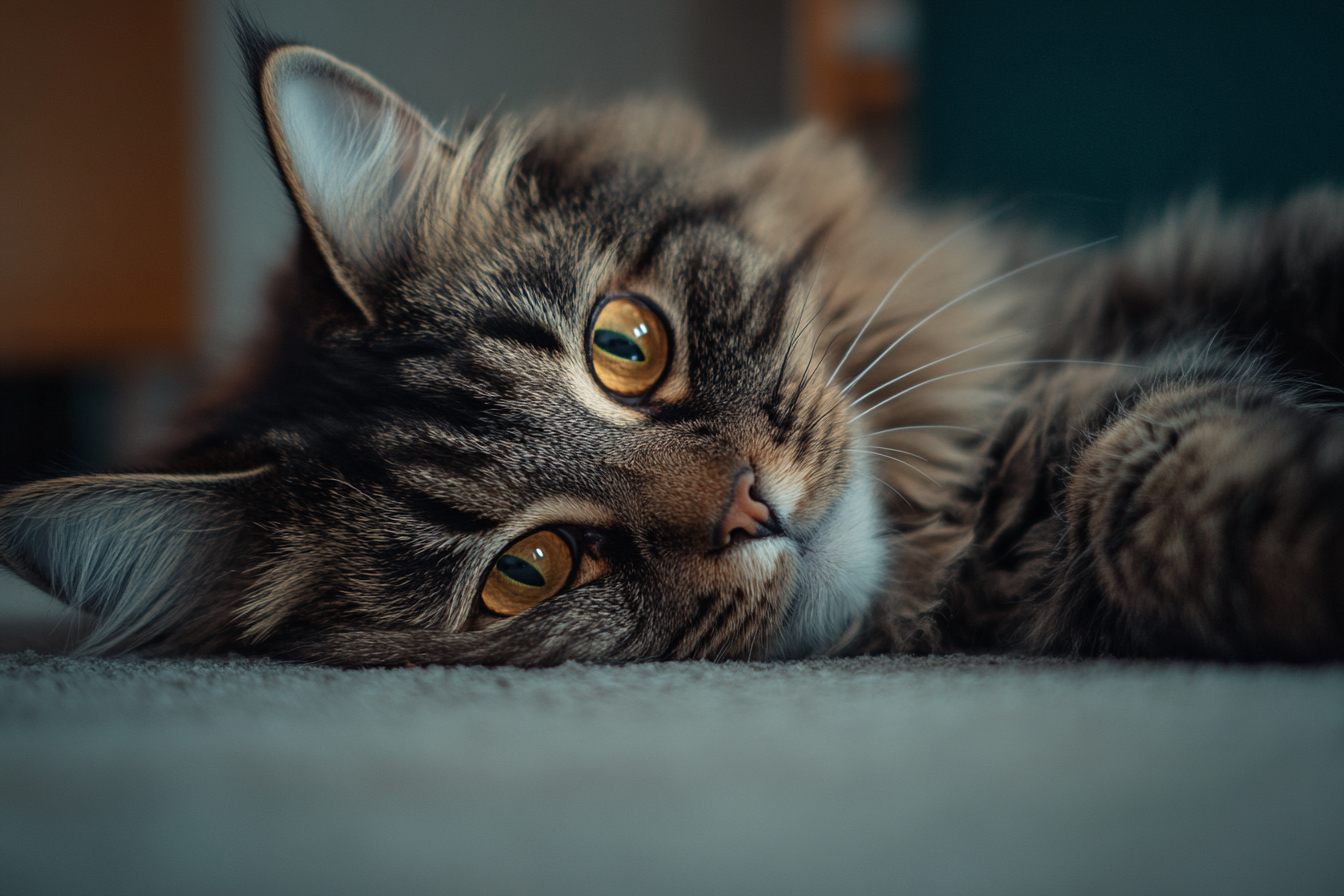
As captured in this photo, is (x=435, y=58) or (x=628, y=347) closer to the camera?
(x=628, y=347)

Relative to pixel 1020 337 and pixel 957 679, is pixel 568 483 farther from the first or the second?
pixel 1020 337

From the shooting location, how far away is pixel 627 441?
0.93 meters

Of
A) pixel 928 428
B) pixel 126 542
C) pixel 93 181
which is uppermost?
pixel 93 181

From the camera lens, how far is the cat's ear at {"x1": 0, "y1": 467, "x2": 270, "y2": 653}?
2.99 ft

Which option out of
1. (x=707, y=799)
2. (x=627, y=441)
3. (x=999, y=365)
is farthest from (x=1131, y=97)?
(x=707, y=799)

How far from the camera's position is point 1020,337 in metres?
1.20

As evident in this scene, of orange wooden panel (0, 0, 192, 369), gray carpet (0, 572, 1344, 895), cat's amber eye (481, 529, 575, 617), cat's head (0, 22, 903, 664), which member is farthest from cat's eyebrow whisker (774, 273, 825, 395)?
orange wooden panel (0, 0, 192, 369)

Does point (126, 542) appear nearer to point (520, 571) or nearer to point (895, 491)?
point (520, 571)

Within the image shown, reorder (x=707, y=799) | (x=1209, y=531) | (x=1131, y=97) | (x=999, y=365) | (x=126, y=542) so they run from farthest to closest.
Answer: (x=1131, y=97) → (x=999, y=365) → (x=126, y=542) → (x=1209, y=531) → (x=707, y=799)

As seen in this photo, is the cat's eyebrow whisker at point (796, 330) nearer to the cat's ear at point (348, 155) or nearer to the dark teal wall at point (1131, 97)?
the cat's ear at point (348, 155)

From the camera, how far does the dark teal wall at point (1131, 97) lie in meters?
1.60

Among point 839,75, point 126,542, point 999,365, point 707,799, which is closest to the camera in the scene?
point 707,799

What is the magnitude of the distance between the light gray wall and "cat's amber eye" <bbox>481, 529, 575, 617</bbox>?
3330 mm

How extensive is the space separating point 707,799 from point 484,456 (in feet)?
1.80
